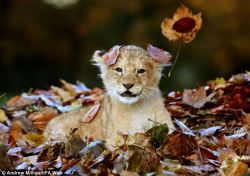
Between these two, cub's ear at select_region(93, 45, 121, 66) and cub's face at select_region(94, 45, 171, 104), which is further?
cub's ear at select_region(93, 45, 121, 66)

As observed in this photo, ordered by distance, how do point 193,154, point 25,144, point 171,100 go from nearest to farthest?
point 193,154
point 25,144
point 171,100

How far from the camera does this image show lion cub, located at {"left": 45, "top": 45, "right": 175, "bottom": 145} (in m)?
6.94

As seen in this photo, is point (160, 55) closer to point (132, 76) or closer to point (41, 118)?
point (132, 76)

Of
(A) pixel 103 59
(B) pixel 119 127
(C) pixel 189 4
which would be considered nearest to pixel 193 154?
(B) pixel 119 127

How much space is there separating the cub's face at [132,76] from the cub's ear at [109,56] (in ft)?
0.10

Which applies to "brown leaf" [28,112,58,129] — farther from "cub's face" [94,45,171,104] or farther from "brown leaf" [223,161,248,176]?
"brown leaf" [223,161,248,176]

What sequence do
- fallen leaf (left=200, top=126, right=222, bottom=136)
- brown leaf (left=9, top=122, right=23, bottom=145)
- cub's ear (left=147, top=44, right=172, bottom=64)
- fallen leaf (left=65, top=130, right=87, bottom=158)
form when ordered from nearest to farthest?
fallen leaf (left=65, top=130, right=87, bottom=158), fallen leaf (left=200, top=126, right=222, bottom=136), cub's ear (left=147, top=44, right=172, bottom=64), brown leaf (left=9, top=122, right=23, bottom=145)

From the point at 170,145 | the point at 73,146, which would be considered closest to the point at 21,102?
the point at 73,146

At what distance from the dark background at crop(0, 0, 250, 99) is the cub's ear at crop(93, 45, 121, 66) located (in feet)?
22.4

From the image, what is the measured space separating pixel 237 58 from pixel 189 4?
1470mm

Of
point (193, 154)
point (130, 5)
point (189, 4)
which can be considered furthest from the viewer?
point (130, 5)

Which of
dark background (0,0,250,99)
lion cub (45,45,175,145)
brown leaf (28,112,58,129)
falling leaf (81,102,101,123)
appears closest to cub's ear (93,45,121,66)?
lion cub (45,45,175,145)

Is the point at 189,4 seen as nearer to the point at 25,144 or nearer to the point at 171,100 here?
the point at 171,100

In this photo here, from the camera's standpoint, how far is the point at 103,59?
7.42m
